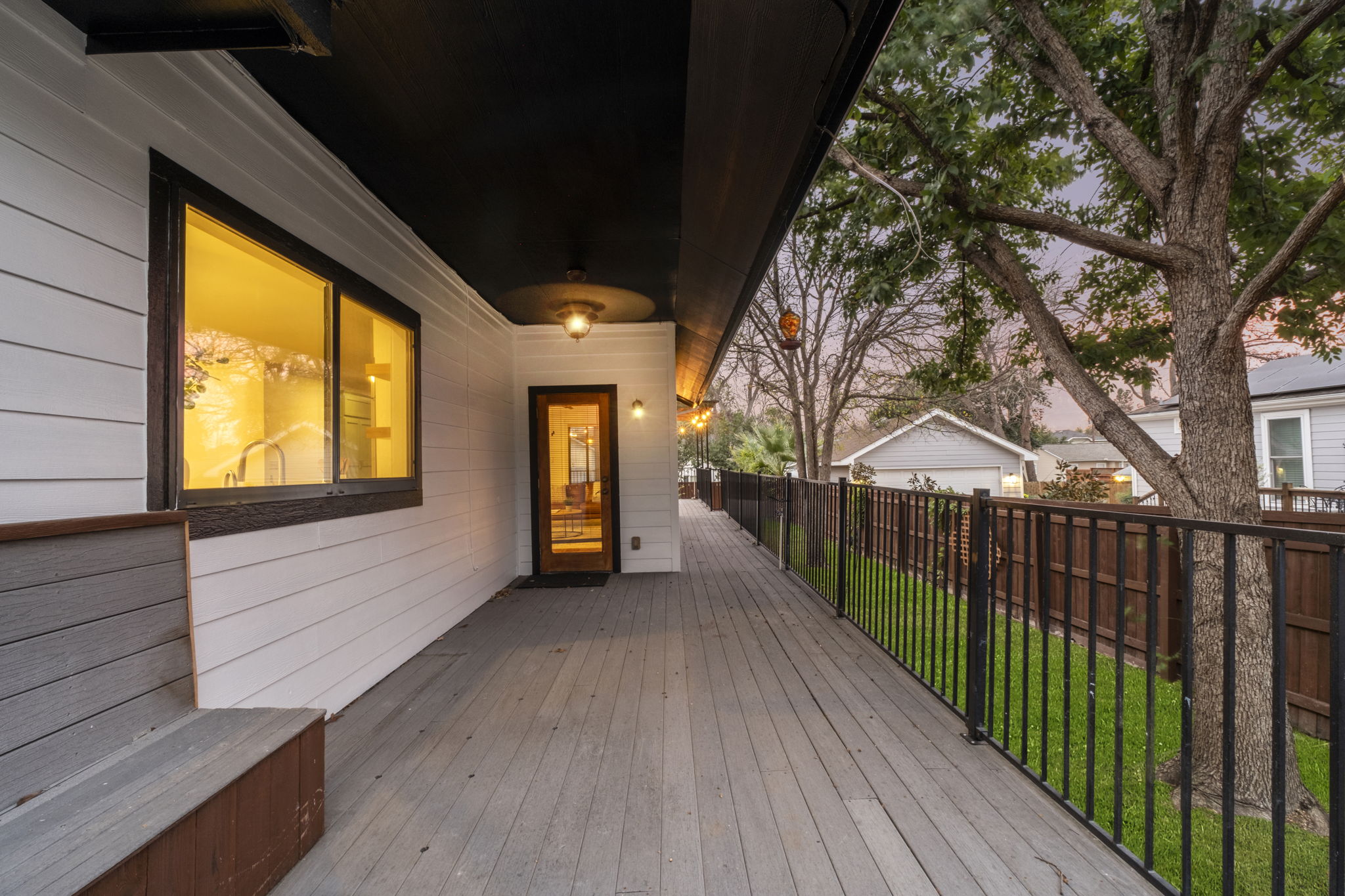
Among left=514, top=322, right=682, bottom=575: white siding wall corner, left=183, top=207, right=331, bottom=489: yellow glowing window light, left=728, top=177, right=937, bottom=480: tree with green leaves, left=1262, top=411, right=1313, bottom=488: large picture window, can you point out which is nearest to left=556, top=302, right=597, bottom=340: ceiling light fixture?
left=514, top=322, right=682, bottom=575: white siding wall corner

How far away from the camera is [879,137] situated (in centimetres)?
427

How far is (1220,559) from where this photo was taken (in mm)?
2535

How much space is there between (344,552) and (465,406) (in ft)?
6.00

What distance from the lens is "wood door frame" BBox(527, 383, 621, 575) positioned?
5.55m

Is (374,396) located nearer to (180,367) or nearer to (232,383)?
(232,383)

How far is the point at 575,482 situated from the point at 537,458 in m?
0.45

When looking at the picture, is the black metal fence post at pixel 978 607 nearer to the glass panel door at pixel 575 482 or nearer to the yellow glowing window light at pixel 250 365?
the yellow glowing window light at pixel 250 365

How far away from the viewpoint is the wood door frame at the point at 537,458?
5551 millimetres

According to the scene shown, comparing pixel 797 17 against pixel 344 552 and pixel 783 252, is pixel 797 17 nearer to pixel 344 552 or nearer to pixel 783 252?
pixel 344 552

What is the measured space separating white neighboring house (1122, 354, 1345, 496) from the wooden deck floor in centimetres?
908

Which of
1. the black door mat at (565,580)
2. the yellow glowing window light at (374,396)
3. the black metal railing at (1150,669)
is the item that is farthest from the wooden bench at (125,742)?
the black door mat at (565,580)

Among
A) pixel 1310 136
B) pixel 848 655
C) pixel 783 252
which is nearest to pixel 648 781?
pixel 848 655

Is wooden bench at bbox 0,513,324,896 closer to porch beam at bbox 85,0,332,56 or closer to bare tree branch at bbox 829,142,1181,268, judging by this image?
porch beam at bbox 85,0,332,56

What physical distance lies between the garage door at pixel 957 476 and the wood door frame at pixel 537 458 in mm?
12862
